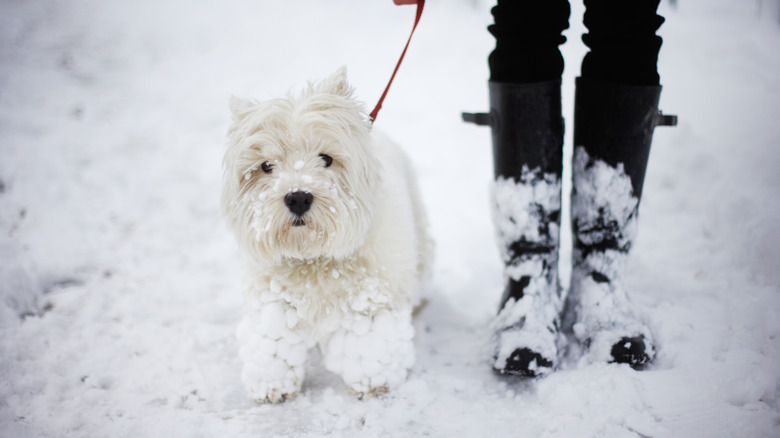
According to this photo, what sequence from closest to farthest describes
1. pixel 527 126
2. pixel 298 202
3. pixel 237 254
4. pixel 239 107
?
pixel 298 202 < pixel 239 107 < pixel 527 126 < pixel 237 254

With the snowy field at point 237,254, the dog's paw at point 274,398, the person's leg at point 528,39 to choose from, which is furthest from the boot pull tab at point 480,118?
the dog's paw at point 274,398

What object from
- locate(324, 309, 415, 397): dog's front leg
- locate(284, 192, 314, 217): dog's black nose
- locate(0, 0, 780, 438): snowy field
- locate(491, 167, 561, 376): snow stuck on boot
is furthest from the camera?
locate(491, 167, 561, 376): snow stuck on boot

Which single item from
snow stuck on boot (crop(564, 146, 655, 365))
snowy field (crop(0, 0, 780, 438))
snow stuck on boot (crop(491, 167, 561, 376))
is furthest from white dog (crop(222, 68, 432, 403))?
snow stuck on boot (crop(564, 146, 655, 365))

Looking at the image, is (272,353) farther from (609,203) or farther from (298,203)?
(609,203)

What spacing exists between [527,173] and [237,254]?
181 cm

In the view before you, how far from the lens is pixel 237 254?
2758 mm

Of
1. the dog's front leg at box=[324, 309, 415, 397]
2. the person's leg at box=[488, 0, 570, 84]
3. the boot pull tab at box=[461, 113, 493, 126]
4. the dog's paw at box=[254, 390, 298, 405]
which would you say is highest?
the person's leg at box=[488, 0, 570, 84]

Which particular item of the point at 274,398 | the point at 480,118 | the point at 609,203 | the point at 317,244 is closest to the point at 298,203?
the point at 317,244

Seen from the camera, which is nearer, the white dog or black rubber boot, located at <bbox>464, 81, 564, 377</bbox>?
the white dog

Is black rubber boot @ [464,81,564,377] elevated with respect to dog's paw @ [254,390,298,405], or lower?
elevated

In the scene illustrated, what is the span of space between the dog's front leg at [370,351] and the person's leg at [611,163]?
0.73m

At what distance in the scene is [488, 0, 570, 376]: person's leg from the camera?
1.66 m

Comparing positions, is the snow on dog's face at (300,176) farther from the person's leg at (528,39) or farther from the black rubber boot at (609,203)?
the black rubber boot at (609,203)

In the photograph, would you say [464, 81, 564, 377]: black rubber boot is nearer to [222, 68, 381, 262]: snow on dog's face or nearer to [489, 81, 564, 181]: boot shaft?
[489, 81, 564, 181]: boot shaft
